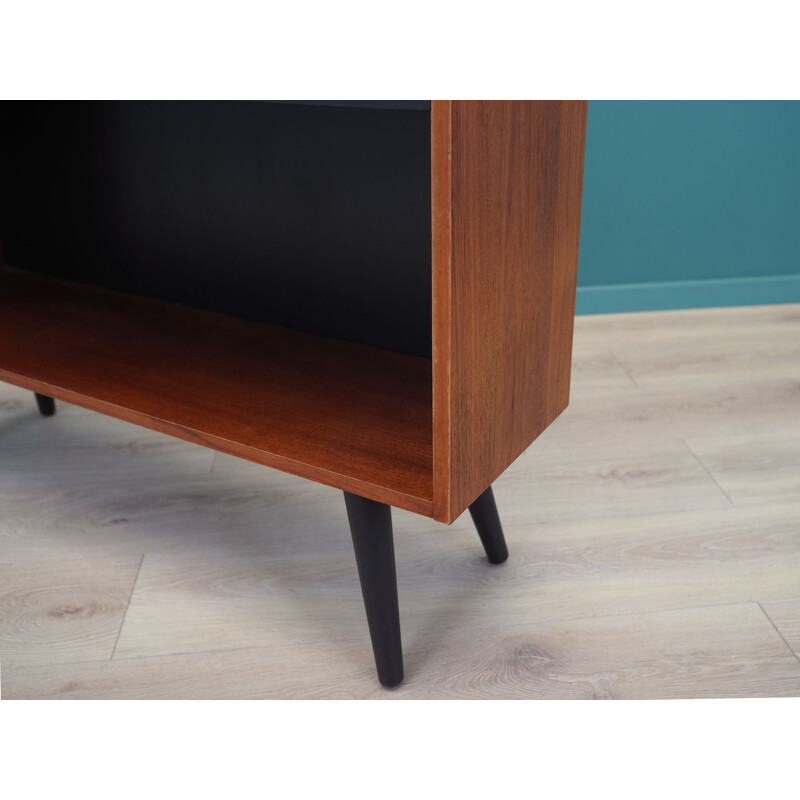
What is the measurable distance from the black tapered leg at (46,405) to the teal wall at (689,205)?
4.72ft

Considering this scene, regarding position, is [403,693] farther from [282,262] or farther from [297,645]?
[282,262]

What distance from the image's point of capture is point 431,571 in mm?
1319

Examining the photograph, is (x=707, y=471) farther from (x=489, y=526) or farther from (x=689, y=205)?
(x=689, y=205)

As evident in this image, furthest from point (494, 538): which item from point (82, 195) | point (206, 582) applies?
point (82, 195)

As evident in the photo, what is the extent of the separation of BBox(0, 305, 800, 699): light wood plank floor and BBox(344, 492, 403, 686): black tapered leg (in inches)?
1.8

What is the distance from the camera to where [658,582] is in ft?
4.18

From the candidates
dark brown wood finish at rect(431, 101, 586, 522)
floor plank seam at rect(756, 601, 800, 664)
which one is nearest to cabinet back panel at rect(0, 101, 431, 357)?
dark brown wood finish at rect(431, 101, 586, 522)

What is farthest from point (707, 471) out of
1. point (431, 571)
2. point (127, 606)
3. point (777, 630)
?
point (127, 606)

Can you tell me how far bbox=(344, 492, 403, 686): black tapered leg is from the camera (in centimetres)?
100

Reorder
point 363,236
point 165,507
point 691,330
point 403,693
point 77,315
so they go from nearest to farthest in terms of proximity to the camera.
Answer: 1. point 403,693
2. point 363,236
3. point 77,315
4. point 165,507
5. point 691,330

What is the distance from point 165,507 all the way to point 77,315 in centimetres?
36

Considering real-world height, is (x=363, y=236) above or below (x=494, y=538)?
above

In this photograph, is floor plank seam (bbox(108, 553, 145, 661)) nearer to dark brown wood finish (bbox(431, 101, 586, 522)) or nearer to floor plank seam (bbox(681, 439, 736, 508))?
dark brown wood finish (bbox(431, 101, 586, 522))

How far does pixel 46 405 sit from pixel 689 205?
5.78 feet
